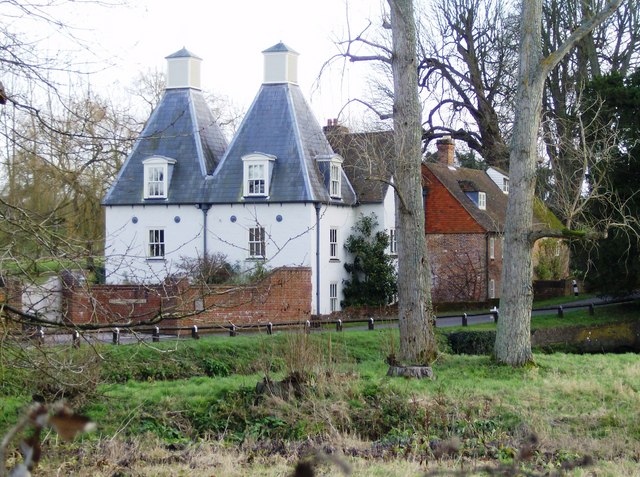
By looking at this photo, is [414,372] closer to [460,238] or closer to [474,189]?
[460,238]

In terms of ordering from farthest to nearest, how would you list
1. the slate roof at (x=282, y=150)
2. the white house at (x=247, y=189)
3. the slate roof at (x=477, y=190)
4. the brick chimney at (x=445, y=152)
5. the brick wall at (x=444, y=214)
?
the brick chimney at (x=445, y=152), the slate roof at (x=477, y=190), the brick wall at (x=444, y=214), the slate roof at (x=282, y=150), the white house at (x=247, y=189)

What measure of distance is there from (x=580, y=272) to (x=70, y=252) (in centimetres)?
3101

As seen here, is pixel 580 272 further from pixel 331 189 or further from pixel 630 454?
pixel 630 454

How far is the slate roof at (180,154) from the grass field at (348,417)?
17.4m

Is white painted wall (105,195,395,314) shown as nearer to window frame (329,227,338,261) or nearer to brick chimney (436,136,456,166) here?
window frame (329,227,338,261)

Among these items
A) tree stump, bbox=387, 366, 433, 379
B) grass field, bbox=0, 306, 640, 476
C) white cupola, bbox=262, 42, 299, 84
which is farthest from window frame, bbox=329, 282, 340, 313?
tree stump, bbox=387, 366, 433, 379

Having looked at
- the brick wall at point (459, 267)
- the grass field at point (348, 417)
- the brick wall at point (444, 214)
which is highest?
the brick wall at point (444, 214)

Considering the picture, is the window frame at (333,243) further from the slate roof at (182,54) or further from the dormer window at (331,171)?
the slate roof at (182,54)

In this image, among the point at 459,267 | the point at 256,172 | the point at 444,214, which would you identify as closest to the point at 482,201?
the point at 444,214

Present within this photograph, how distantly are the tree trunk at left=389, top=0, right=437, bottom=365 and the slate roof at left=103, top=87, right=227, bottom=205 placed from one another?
18727mm

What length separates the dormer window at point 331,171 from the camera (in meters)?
35.8

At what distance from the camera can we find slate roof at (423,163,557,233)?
42.4m

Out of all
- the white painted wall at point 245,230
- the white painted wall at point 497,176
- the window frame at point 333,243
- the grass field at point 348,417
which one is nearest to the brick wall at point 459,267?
the white painted wall at point 245,230

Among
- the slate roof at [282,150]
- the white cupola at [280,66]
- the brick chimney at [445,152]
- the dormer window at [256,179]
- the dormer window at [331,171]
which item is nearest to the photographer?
the slate roof at [282,150]
